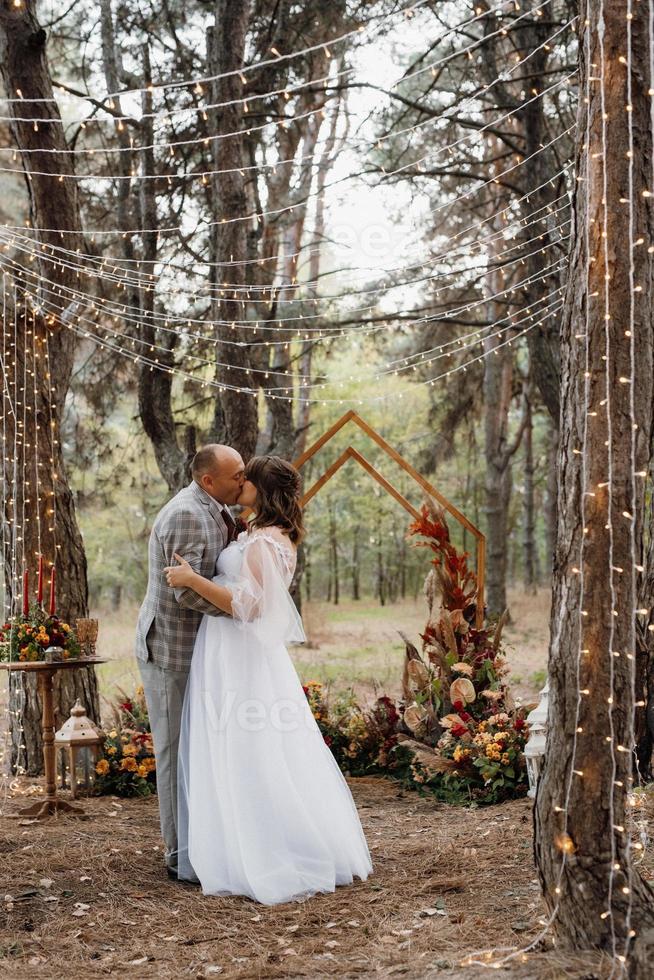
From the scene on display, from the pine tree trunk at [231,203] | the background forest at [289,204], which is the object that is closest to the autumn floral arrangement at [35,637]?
the background forest at [289,204]

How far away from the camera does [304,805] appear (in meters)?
4.31

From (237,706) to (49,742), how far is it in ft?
6.05

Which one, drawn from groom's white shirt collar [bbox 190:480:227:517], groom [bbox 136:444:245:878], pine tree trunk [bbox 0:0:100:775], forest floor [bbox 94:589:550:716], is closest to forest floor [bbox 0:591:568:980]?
groom [bbox 136:444:245:878]

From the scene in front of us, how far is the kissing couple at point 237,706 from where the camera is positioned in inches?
167

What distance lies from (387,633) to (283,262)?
6.52 m

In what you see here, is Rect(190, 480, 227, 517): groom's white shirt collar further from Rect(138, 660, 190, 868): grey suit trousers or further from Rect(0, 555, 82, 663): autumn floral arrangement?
Rect(0, 555, 82, 663): autumn floral arrangement

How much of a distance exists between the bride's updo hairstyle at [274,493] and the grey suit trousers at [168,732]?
2.64ft

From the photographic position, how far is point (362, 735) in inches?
275

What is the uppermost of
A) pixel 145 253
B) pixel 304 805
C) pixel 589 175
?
pixel 145 253

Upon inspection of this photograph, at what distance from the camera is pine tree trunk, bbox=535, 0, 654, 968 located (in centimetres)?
325

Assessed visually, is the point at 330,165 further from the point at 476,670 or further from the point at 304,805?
the point at 304,805

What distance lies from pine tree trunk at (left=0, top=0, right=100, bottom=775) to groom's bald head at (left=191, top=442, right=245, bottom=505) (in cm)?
262

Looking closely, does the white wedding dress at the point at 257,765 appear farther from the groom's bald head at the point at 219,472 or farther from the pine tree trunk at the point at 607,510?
the pine tree trunk at the point at 607,510

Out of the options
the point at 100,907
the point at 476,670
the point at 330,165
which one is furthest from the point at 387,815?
the point at 330,165
